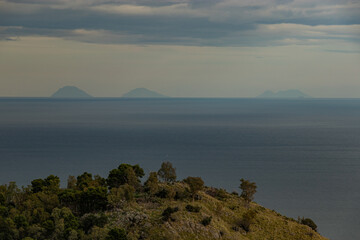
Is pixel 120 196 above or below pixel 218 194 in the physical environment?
above

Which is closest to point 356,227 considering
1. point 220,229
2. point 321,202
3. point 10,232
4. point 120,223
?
point 321,202

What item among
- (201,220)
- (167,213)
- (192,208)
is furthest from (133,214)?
(201,220)

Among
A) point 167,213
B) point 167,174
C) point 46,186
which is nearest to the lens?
point 167,213

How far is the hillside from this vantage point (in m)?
68.1

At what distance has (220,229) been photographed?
75625 mm

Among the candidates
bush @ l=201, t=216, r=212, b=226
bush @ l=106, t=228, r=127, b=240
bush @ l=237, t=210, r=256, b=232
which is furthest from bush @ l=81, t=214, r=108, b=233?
bush @ l=237, t=210, r=256, b=232

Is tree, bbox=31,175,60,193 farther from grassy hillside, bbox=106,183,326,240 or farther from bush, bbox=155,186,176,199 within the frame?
bush, bbox=155,186,176,199

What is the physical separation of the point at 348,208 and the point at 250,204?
200 feet

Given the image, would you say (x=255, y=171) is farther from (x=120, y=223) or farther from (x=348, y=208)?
(x=120, y=223)

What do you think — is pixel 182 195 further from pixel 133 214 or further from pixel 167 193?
pixel 133 214

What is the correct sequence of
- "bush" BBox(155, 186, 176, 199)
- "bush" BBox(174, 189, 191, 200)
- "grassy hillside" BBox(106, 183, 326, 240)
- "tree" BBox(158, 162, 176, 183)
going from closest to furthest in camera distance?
"grassy hillside" BBox(106, 183, 326, 240)
"bush" BBox(155, 186, 176, 199)
"bush" BBox(174, 189, 191, 200)
"tree" BBox(158, 162, 176, 183)

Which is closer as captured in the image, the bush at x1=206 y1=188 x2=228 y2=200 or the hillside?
the hillside

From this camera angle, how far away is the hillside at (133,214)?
68062mm

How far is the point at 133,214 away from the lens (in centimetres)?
7325
